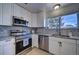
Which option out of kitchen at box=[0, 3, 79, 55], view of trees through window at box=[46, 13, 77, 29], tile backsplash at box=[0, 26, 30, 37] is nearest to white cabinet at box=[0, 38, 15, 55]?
kitchen at box=[0, 3, 79, 55]

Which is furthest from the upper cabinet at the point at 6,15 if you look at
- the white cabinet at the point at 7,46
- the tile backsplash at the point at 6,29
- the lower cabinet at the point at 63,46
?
the lower cabinet at the point at 63,46

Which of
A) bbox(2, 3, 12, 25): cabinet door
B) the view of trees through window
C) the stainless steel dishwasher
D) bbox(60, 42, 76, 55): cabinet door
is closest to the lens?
bbox(60, 42, 76, 55): cabinet door

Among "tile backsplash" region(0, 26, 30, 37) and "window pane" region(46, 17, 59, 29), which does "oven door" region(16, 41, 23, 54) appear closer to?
"tile backsplash" region(0, 26, 30, 37)

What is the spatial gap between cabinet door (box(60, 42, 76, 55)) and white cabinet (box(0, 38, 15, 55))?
1028 millimetres

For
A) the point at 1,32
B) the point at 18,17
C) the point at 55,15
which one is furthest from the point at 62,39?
the point at 1,32

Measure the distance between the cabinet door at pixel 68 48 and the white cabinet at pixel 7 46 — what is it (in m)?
1.03

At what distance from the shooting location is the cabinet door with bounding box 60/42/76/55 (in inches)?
61.4

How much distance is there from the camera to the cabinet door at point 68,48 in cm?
156

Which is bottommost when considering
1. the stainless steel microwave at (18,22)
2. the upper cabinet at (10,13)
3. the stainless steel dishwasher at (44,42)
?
the stainless steel dishwasher at (44,42)

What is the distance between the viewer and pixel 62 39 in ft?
5.86

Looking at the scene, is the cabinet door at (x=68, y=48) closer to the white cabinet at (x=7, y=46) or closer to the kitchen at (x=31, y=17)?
the kitchen at (x=31, y=17)

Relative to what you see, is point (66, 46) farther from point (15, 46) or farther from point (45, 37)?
point (15, 46)

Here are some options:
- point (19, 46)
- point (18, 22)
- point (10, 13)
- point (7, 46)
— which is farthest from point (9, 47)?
point (10, 13)

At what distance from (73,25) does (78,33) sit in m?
0.22
